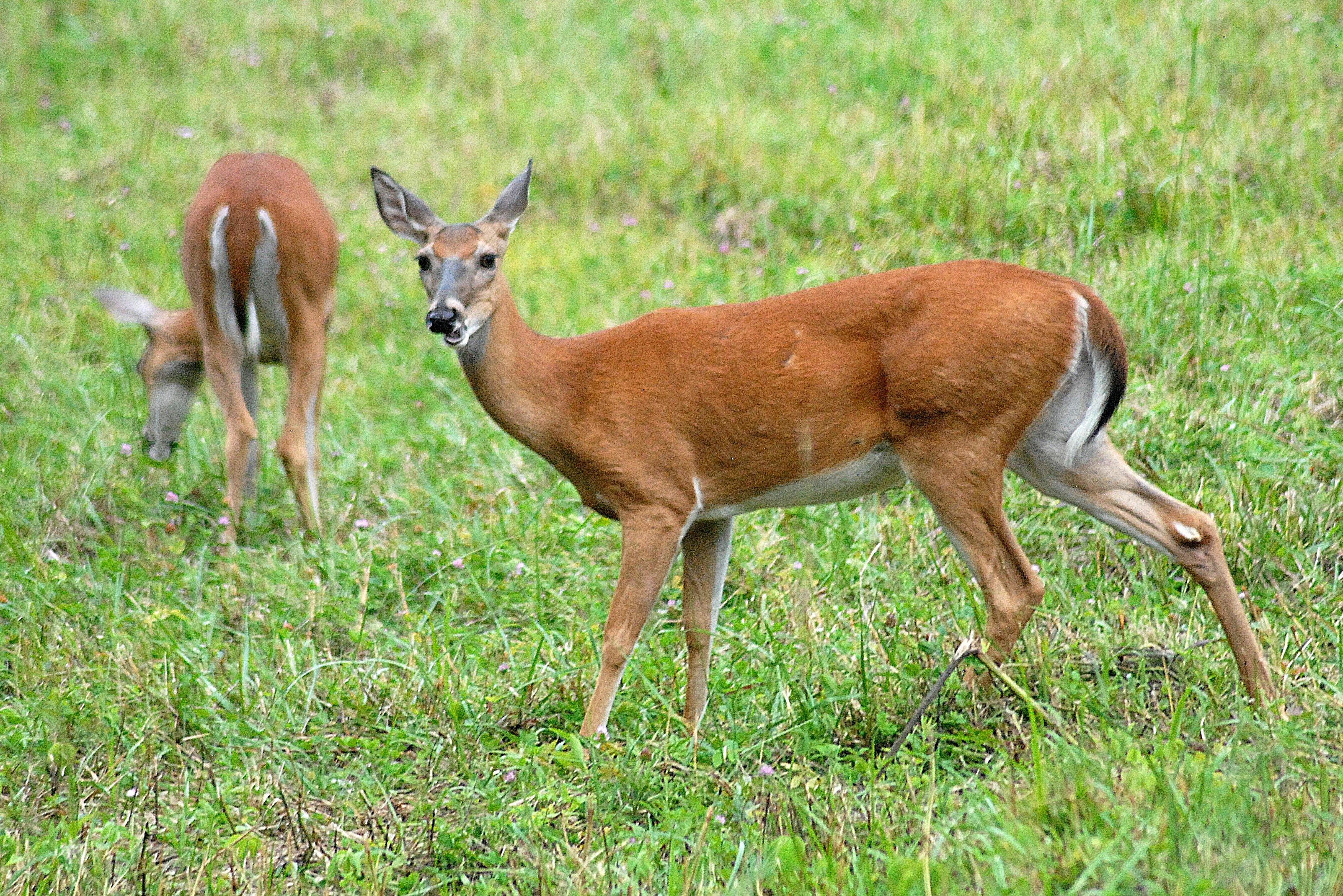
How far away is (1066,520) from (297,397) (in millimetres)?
3301

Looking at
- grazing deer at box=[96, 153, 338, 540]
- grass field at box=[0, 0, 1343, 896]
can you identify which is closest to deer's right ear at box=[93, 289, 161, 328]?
grazing deer at box=[96, 153, 338, 540]

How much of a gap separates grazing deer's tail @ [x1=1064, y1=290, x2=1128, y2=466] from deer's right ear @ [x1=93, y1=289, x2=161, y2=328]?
4.77 metres

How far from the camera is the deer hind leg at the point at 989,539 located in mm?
4277

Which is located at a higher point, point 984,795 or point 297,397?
point 984,795

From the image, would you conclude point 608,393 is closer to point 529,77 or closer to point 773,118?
point 773,118

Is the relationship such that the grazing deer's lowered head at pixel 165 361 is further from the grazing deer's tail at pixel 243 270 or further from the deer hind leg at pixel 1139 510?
the deer hind leg at pixel 1139 510

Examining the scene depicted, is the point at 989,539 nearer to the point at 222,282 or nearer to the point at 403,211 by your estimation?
the point at 403,211

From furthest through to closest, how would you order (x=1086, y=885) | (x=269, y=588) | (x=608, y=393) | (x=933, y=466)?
(x=269, y=588), (x=608, y=393), (x=933, y=466), (x=1086, y=885)

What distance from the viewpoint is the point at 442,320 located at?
443 cm

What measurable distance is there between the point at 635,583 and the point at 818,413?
71cm

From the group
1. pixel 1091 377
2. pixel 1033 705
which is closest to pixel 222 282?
pixel 1091 377

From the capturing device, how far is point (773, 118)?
29.3ft

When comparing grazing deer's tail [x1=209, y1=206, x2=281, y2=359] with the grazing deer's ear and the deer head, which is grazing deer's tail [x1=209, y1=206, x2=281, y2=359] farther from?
the grazing deer's ear

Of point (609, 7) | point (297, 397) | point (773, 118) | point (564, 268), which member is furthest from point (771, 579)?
point (609, 7)
